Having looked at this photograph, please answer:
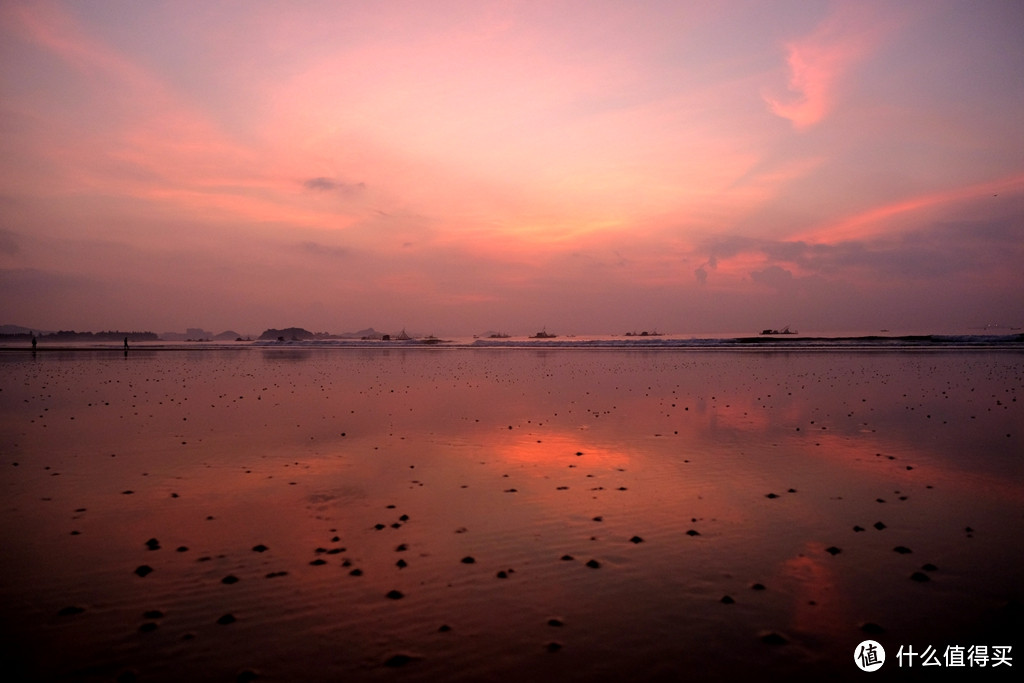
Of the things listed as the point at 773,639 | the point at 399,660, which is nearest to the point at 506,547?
the point at 399,660

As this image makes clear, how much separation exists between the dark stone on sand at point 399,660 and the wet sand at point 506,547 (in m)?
0.03

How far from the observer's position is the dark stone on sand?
5703mm

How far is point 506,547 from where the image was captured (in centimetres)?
883

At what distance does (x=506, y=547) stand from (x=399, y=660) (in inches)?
127

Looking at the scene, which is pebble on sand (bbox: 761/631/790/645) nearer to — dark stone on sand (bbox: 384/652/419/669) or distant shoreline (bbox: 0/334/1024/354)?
dark stone on sand (bbox: 384/652/419/669)

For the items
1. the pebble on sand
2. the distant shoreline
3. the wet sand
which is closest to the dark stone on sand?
the wet sand

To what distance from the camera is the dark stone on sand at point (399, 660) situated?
5.70 m

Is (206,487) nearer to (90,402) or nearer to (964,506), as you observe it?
(964,506)

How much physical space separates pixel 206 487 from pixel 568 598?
8754mm

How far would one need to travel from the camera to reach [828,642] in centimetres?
609

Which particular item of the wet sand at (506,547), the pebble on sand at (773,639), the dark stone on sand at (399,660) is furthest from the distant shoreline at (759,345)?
the dark stone on sand at (399,660)

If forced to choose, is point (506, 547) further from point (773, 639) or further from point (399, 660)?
point (773, 639)

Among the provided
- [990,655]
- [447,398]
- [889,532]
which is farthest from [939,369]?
[990,655]

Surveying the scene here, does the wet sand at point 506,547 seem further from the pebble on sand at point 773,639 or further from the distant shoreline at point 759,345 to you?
the distant shoreline at point 759,345
